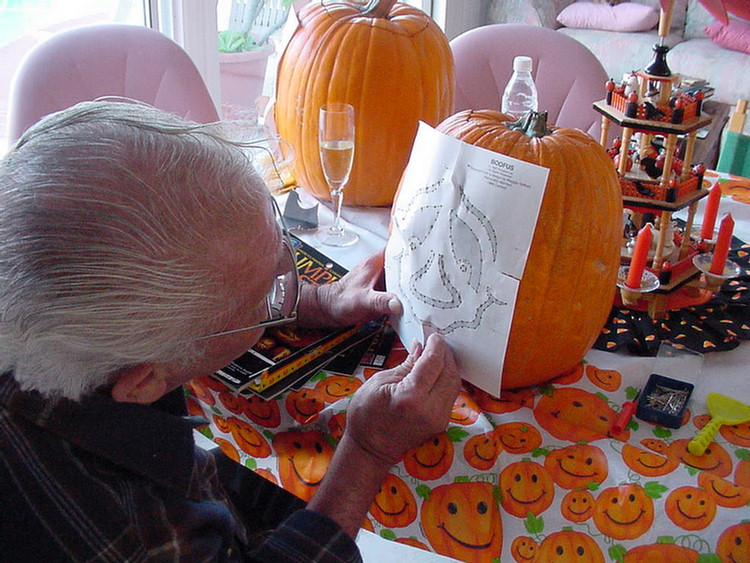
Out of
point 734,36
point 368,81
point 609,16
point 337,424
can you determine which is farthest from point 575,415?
point 609,16

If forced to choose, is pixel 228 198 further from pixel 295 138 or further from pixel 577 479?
pixel 295 138

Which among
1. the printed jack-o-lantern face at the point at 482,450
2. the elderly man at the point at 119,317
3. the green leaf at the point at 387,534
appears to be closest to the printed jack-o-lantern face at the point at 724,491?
the printed jack-o-lantern face at the point at 482,450

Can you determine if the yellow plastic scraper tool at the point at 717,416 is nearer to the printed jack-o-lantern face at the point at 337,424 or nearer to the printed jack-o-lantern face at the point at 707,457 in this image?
the printed jack-o-lantern face at the point at 707,457

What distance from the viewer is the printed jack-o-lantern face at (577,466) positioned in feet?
2.51

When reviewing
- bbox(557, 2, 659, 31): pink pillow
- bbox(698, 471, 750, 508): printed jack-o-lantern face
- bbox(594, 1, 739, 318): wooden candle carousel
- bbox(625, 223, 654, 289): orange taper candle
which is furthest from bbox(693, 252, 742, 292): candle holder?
bbox(557, 2, 659, 31): pink pillow

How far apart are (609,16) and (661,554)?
146 inches

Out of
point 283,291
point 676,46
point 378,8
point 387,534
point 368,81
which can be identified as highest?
point 378,8

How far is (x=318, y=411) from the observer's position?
0.87m

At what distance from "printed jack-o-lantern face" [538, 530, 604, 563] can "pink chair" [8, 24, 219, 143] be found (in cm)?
120

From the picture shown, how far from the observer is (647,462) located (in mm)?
768

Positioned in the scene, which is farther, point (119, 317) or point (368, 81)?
point (368, 81)

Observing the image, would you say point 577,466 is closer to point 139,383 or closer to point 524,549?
point 524,549

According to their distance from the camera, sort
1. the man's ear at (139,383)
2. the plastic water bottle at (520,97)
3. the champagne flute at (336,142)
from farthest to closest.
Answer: the plastic water bottle at (520,97) → the champagne flute at (336,142) → the man's ear at (139,383)

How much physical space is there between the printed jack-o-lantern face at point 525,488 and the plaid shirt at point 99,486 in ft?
0.97
